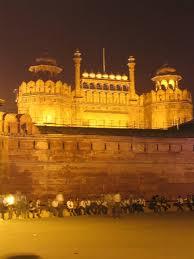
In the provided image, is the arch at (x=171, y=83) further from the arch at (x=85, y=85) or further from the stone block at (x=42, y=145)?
the stone block at (x=42, y=145)

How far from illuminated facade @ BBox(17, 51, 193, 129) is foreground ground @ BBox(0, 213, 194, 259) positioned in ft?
76.7

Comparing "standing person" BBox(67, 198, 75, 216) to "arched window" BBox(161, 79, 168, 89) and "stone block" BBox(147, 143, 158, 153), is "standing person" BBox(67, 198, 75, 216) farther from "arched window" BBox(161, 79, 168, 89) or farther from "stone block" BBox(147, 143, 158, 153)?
"arched window" BBox(161, 79, 168, 89)

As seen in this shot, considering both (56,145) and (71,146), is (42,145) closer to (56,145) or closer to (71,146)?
(56,145)

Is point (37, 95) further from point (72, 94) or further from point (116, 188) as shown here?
point (116, 188)

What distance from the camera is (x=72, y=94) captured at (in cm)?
4262

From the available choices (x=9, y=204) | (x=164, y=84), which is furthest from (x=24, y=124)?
(x=164, y=84)

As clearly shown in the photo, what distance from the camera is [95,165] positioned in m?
23.7

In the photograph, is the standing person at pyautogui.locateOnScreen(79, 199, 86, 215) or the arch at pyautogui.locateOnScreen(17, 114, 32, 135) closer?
the standing person at pyautogui.locateOnScreen(79, 199, 86, 215)

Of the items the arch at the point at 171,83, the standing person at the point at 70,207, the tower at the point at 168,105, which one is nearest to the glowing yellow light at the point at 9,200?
the standing person at the point at 70,207

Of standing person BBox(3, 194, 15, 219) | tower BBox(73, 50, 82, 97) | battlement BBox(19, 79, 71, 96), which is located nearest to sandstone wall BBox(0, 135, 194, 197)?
standing person BBox(3, 194, 15, 219)

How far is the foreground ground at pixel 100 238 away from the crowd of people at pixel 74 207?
57.2 inches

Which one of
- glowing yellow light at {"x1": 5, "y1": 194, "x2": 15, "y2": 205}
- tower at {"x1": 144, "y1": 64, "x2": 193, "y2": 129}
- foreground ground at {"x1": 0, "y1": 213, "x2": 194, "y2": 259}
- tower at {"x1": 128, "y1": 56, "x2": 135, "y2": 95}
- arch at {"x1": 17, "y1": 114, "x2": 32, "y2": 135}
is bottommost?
foreground ground at {"x1": 0, "y1": 213, "x2": 194, "y2": 259}

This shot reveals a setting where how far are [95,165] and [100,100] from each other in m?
19.9

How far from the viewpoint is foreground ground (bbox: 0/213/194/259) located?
10008 millimetres
